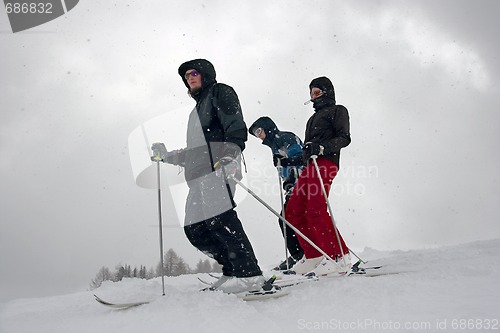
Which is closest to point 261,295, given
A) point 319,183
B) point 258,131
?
point 319,183

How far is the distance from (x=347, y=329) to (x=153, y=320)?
1.20 metres

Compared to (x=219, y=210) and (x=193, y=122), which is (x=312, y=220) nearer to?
(x=219, y=210)

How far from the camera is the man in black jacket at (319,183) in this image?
165 inches

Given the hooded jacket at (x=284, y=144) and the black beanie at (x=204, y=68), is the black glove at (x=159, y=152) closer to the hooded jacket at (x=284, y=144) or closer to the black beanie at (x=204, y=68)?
the black beanie at (x=204, y=68)

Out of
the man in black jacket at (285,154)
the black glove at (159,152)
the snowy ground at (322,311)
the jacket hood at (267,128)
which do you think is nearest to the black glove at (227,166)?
the black glove at (159,152)

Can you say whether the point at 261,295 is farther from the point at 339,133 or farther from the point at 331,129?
the point at 331,129

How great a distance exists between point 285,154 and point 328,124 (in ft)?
3.62

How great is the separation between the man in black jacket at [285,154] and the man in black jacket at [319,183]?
579 mm

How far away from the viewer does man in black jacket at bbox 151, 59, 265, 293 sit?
125 inches

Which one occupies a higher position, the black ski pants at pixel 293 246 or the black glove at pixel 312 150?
the black glove at pixel 312 150

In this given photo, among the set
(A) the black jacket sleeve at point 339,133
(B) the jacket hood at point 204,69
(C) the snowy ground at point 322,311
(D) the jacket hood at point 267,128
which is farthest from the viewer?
(D) the jacket hood at point 267,128

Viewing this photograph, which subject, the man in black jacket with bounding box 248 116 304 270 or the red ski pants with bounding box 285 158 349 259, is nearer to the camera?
the red ski pants with bounding box 285 158 349 259

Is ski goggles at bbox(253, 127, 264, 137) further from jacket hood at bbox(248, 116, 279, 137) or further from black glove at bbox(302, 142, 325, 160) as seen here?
black glove at bbox(302, 142, 325, 160)

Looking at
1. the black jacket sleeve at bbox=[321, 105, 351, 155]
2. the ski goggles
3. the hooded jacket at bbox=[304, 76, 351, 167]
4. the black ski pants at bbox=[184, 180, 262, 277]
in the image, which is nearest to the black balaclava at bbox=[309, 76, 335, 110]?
the hooded jacket at bbox=[304, 76, 351, 167]
